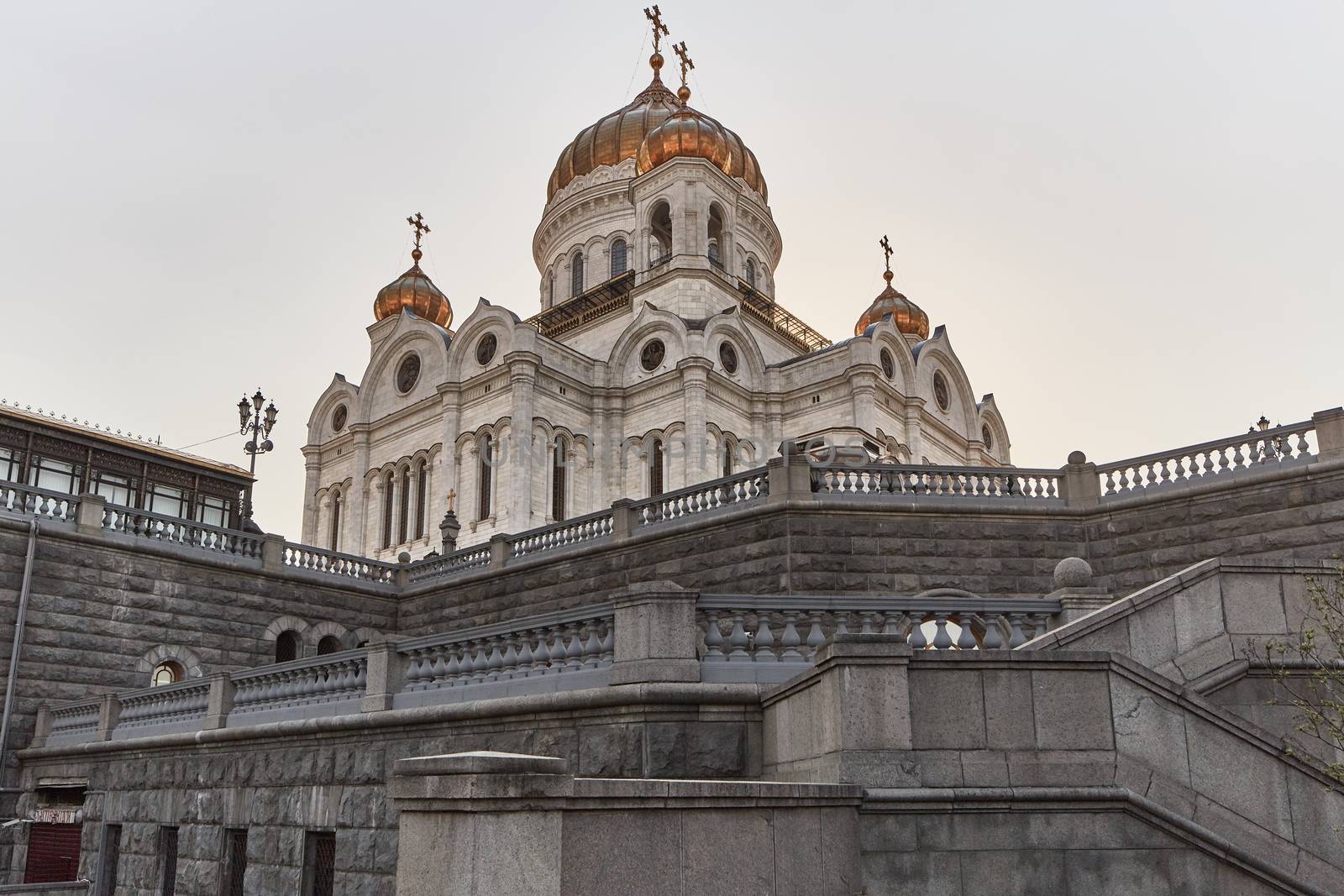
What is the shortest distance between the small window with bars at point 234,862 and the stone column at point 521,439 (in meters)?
19.0

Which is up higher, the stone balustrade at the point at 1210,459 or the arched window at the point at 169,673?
the stone balustrade at the point at 1210,459

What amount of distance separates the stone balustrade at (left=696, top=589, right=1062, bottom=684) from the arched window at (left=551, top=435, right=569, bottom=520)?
25.8m

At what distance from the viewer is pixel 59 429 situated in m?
35.0

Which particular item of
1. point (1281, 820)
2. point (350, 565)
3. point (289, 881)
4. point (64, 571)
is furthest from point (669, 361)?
point (1281, 820)

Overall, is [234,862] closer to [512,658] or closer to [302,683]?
[302,683]

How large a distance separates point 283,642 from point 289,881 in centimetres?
991

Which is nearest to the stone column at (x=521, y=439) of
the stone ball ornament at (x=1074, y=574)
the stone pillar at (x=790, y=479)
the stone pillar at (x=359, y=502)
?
the stone pillar at (x=359, y=502)

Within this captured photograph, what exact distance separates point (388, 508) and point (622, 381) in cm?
907

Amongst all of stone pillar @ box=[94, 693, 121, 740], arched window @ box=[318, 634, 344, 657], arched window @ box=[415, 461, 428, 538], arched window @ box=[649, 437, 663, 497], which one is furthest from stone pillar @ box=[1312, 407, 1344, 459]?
arched window @ box=[415, 461, 428, 538]

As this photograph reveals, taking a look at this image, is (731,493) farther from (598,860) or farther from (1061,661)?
(598,860)

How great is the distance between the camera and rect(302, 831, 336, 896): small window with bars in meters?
12.7

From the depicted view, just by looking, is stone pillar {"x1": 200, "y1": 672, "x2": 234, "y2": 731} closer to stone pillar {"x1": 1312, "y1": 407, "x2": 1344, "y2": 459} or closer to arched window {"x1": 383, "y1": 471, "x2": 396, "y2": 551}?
stone pillar {"x1": 1312, "y1": 407, "x2": 1344, "y2": 459}

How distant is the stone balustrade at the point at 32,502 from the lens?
18.9 metres

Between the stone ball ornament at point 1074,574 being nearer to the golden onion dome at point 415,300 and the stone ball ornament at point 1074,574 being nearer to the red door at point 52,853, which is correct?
the red door at point 52,853
